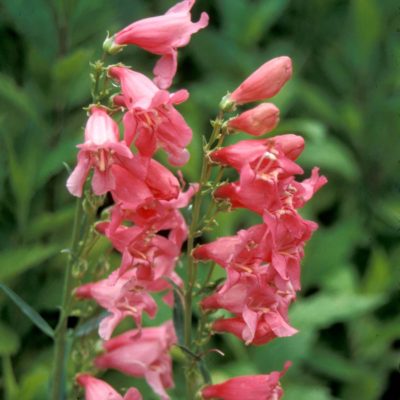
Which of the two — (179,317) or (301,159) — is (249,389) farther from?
(301,159)

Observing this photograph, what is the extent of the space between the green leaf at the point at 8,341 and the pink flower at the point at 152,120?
1.03 meters

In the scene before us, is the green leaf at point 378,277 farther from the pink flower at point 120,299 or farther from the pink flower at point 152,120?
the pink flower at point 152,120

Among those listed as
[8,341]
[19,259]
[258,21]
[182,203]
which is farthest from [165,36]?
[258,21]

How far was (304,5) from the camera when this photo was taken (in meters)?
4.41

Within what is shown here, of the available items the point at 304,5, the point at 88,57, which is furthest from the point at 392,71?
the point at 88,57

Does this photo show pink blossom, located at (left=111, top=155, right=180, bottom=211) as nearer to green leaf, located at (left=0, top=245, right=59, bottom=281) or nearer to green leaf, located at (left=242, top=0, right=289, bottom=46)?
green leaf, located at (left=0, top=245, right=59, bottom=281)

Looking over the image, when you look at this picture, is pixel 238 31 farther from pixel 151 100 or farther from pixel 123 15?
pixel 151 100

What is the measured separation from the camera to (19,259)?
2.56m

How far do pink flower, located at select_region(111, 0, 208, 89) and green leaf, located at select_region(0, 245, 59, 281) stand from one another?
2.90 ft

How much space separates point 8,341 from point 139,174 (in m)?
1.10

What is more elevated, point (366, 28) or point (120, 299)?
point (120, 299)

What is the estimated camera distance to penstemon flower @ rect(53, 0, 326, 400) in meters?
1.67

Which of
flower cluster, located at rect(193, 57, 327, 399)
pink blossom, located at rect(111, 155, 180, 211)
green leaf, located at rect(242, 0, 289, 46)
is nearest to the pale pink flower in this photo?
flower cluster, located at rect(193, 57, 327, 399)

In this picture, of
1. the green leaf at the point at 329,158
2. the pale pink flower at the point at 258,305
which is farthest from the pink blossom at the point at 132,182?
the green leaf at the point at 329,158
